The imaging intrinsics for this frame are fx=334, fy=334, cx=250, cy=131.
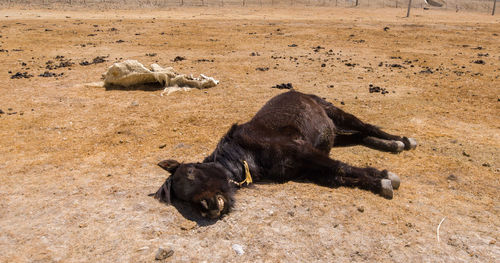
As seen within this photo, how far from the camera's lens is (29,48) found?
1473 centimetres

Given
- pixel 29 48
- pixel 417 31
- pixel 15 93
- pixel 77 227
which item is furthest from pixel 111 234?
pixel 417 31

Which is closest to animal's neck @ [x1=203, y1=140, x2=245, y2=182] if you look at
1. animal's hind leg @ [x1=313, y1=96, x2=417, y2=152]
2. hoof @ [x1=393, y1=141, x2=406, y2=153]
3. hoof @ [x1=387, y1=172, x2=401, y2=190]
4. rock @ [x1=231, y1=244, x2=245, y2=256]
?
rock @ [x1=231, y1=244, x2=245, y2=256]

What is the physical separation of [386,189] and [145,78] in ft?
24.1

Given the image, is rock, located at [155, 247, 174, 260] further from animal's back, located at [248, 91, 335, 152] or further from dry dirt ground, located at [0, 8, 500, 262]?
animal's back, located at [248, 91, 335, 152]

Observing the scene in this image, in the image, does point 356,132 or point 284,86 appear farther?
point 284,86

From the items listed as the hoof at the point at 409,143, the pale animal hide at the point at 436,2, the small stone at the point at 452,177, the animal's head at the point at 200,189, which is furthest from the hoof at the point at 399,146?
the pale animal hide at the point at 436,2

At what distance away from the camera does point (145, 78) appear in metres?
9.46

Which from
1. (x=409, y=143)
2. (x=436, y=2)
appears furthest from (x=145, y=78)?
(x=436, y=2)

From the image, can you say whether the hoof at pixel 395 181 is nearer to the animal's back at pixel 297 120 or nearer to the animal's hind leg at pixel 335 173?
the animal's hind leg at pixel 335 173

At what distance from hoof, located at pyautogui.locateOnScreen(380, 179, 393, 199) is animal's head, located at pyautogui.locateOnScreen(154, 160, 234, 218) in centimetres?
Result: 194

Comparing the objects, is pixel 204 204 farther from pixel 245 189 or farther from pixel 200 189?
pixel 245 189

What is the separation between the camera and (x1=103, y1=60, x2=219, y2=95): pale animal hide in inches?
368

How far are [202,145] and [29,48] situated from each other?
13.1 m

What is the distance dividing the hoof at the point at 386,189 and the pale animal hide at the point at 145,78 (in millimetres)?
6267
